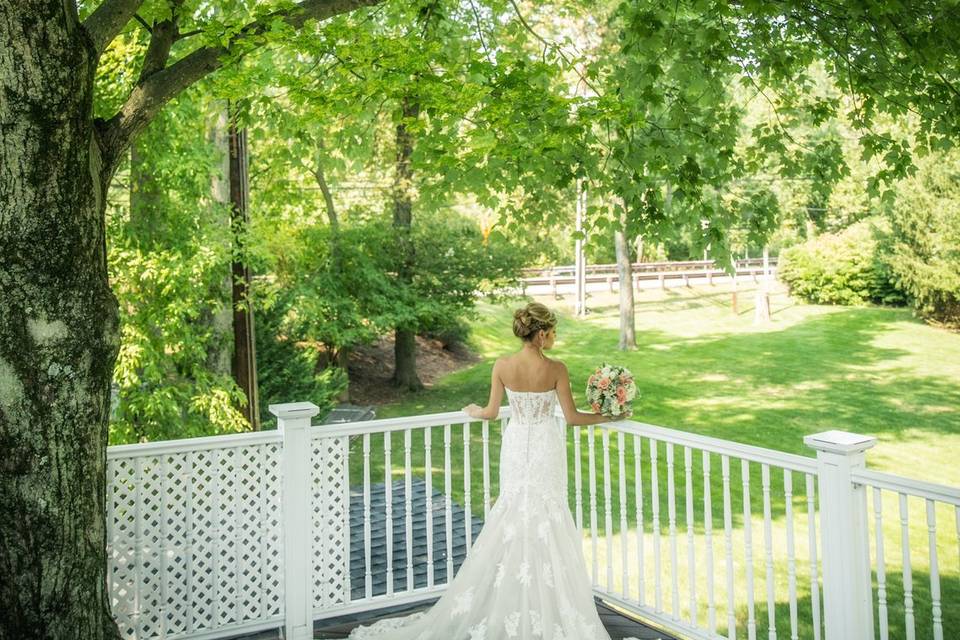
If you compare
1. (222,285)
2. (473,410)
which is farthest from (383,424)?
(222,285)

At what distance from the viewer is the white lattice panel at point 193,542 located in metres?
3.84

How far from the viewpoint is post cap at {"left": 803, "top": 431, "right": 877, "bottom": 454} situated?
10.4 ft

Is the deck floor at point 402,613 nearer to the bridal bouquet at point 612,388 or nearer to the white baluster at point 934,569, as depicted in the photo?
the bridal bouquet at point 612,388

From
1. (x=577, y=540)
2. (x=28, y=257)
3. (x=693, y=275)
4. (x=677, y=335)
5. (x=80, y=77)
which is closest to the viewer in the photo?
(x=28, y=257)

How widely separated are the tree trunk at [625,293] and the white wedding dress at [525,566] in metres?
15.7

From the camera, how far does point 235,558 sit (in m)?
4.12

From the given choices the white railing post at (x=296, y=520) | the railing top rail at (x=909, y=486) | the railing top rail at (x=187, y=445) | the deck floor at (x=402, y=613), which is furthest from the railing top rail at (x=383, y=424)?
the railing top rail at (x=909, y=486)

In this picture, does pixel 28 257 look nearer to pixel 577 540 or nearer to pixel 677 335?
pixel 577 540

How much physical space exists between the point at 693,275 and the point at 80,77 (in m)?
30.2

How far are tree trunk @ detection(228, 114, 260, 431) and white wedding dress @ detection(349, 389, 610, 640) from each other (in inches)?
170

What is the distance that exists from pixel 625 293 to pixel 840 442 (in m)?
16.8

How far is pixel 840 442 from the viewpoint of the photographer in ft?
10.5

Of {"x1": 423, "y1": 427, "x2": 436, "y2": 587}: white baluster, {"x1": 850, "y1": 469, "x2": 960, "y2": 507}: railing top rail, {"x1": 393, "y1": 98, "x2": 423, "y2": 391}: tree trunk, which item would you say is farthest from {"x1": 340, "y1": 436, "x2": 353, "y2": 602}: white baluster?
{"x1": 393, "y1": 98, "x2": 423, "y2": 391}: tree trunk

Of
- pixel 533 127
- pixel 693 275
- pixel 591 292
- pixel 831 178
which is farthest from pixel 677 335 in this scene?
pixel 533 127
